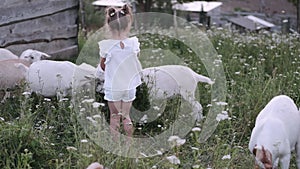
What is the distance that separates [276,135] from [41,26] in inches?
218

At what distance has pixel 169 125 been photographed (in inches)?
220

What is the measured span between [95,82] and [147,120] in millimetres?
840

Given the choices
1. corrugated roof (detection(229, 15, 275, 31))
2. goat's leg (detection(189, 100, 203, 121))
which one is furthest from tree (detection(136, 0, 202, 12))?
goat's leg (detection(189, 100, 203, 121))

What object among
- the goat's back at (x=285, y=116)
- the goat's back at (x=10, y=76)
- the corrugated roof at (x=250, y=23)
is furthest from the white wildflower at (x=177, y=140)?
the corrugated roof at (x=250, y=23)

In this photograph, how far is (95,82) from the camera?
6367 mm

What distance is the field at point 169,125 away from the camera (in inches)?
173

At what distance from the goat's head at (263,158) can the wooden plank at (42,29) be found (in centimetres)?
505

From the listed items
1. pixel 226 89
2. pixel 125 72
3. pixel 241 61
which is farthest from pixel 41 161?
pixel 241 61

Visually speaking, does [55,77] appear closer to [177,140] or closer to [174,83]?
[174,83]

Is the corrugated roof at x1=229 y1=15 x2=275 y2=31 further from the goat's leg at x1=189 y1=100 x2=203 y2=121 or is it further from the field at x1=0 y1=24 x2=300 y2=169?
the goat's leg at x1=189 y1=100 x2=203 y2=121

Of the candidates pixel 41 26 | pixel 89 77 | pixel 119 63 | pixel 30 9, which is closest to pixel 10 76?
pixel 89 77

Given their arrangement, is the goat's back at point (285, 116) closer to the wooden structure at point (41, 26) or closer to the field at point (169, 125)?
the field at point (169, 125)

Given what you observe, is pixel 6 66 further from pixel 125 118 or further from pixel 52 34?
pixel 52 34

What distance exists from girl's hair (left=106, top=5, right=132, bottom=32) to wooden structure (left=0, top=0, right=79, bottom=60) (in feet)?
10.3
